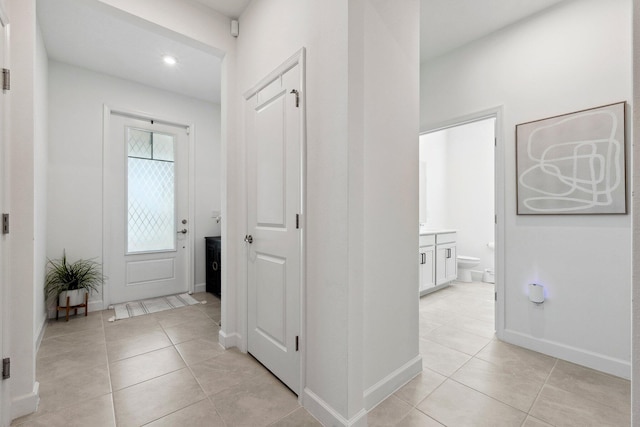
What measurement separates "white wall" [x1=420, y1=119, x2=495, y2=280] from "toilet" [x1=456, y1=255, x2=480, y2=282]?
0.71ft

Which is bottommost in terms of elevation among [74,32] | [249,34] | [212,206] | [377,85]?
[212,206]

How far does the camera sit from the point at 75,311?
Answer: 10.2ft

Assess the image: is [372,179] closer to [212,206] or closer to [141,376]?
[141,376]

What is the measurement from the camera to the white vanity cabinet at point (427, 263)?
367 cm

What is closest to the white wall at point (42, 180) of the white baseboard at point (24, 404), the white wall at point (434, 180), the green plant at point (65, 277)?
the green plant at point (65, 277)

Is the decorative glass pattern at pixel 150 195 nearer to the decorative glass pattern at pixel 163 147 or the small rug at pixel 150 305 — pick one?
the decorative glass pattern at pixel 163 147

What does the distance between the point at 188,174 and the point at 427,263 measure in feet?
11.8

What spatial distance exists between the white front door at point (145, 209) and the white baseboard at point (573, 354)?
13.0 ft

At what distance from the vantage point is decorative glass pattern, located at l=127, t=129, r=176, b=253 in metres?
3.61

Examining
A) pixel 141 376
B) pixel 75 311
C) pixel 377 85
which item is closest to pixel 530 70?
pixel 377 85

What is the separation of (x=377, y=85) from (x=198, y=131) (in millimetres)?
3282

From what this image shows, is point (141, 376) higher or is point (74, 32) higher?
point (74, 32)

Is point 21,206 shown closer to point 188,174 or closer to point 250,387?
Answer: point 250,387

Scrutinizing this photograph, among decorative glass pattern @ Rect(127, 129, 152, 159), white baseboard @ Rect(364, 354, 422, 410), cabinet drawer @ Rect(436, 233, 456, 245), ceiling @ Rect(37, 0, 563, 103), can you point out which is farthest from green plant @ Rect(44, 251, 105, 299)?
cabinet drawer @ Rect(436, 233, 456, 245)
